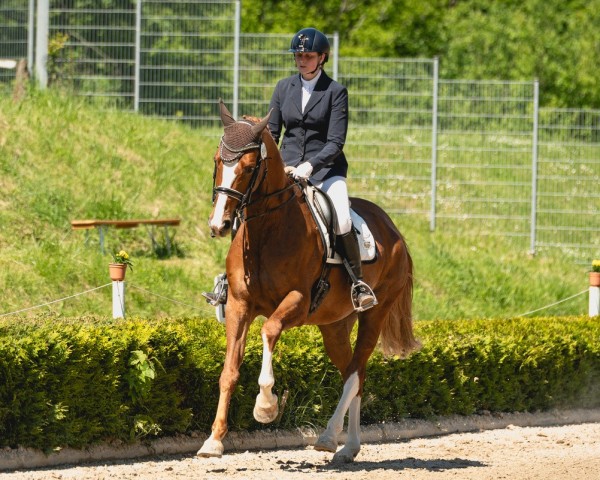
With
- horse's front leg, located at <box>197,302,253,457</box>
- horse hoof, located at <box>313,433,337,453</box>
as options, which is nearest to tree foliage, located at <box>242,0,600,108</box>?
horse hoof, located at <box>313,433,337,453</box>

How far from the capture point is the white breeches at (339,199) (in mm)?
8844

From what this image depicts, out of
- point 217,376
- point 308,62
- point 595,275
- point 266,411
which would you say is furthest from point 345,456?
point 595,275

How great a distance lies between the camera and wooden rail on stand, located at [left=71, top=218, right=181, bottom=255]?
47.4ft

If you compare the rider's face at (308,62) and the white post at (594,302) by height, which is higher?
the rider's face at (308,62)

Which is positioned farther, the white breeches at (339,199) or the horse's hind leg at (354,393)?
the white breeches at (339,199)

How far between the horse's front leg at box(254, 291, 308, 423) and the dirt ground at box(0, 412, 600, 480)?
1.93 feet

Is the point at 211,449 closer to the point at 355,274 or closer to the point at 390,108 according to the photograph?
the point at 355,274

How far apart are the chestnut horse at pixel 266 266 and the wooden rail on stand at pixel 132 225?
5982 mm

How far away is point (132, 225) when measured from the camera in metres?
15.1

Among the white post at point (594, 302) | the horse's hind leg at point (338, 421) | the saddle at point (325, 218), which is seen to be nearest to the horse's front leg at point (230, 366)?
the saddle at point (325, 218)

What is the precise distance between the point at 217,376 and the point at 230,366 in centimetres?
156

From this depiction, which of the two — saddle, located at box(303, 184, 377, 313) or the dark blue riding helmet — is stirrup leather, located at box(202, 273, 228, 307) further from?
the dark blue riding helmet

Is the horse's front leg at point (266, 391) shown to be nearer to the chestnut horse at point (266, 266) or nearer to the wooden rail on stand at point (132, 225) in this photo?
the chestnut horse at point (266, 266)

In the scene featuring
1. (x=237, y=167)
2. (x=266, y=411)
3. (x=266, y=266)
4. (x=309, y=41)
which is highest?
(x=309, y=41)
